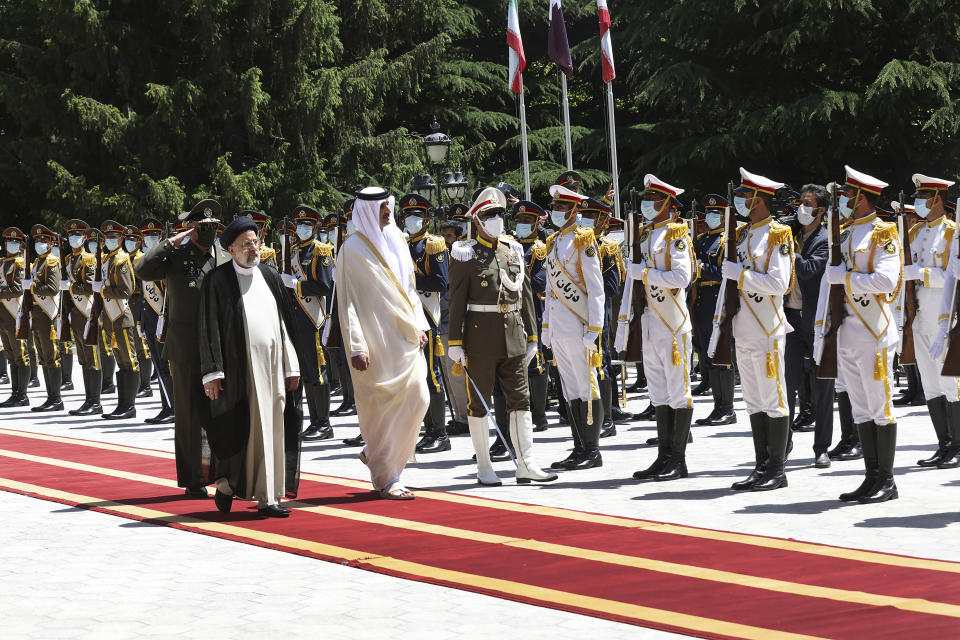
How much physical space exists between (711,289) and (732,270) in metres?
5.05

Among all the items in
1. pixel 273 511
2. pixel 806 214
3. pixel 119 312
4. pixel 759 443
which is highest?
pixel 806 214

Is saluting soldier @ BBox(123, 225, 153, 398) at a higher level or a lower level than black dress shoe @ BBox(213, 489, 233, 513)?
higher

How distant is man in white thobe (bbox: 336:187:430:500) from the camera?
939 centimetres

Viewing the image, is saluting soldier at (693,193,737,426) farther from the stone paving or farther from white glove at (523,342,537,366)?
white glove at (523,342,537,366)

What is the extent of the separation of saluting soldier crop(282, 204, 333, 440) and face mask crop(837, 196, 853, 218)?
5.65 m

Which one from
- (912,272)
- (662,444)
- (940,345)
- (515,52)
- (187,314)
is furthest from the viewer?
(515,52)

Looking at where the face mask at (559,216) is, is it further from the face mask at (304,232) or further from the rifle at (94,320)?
the rifle at (94,320)

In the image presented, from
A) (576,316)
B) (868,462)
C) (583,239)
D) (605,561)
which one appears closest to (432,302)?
(576,316)

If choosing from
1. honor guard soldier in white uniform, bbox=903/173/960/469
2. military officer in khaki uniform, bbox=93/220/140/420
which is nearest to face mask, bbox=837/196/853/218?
honor guard soldier in white uniform, bbox=903/173/960/469

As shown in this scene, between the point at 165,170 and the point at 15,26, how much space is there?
7711 mm

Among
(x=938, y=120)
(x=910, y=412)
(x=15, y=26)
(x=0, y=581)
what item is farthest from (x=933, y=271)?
(x=15, y=26)

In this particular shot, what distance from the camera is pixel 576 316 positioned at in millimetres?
10406

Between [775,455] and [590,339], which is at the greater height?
[590,339]

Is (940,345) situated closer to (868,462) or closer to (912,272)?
(868,462)
